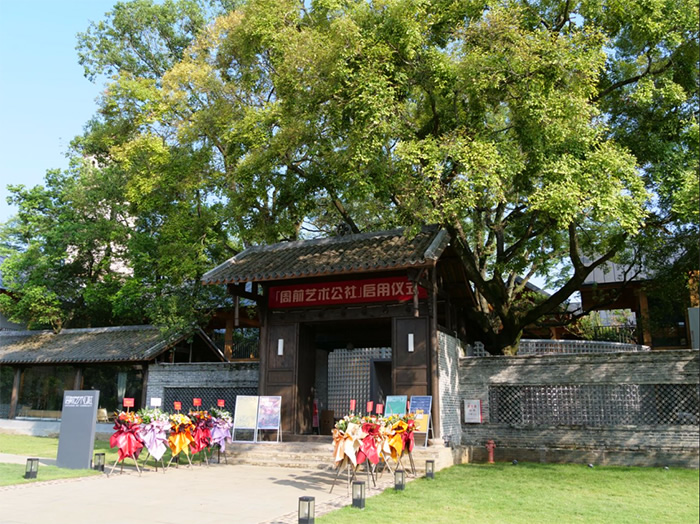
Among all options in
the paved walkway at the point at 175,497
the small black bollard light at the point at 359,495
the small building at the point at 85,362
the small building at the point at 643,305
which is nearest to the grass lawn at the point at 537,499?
the small black bollard light at the point at 359,495

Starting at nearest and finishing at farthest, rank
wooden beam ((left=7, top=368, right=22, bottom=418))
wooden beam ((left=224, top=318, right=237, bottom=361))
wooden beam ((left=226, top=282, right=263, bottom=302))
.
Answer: wooden beam ((left=226, top=282, right=263, bottom=302))
wooden beam ((left=7, top=368, right=22, bottom=418))
wooden beam ((left=224, top=318, right=237, bottom=361))

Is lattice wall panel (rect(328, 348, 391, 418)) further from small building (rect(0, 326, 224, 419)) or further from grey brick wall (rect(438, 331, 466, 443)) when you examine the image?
grey brick wall (rect(438, 331, 466, 443))

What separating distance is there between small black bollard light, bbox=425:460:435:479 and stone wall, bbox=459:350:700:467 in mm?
3128

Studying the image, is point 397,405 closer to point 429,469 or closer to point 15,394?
point 429,469

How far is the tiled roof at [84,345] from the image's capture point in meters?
17.0

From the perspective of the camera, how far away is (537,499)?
23.6 ft

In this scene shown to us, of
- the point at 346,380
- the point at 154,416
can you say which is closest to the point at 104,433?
the point at 346,380

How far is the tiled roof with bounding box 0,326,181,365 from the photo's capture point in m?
17.0

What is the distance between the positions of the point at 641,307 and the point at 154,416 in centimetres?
1313

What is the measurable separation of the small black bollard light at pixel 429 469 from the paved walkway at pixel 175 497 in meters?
0.58

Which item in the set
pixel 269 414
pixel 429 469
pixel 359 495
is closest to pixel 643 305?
pixel 429 469

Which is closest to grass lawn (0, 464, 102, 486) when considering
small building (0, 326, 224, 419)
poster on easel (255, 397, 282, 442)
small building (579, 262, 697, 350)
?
poster on easel (255, 397, 282, 442)

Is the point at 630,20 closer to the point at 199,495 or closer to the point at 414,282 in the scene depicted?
the point at 414,282

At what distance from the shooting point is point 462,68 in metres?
10.3
